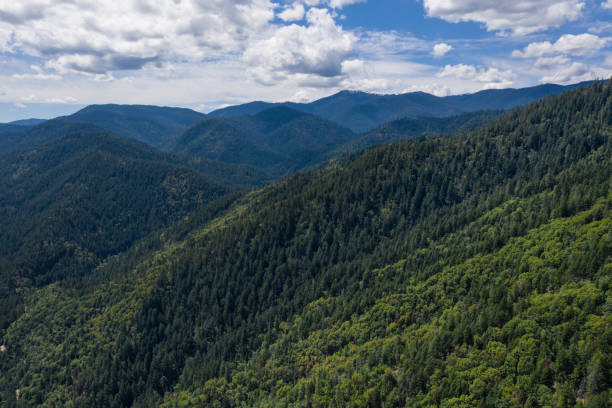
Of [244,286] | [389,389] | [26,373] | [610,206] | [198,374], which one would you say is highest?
[610,206]

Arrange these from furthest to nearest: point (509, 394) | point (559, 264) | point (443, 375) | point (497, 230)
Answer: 1. point (497, 230)
2. point (559, 264)
3. point (443, 375)
4. point (509, 394)

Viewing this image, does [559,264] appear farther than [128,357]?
No

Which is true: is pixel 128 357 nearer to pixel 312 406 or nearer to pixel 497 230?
pixel 312 406

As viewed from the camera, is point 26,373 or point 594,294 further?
point 26,373

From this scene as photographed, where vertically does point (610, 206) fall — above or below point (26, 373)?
above

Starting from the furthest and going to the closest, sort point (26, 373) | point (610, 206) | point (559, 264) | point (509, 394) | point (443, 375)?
1. point (26, 373)
2. point (610, 206)
3. point (559, 264)
4. point (443, 375)
5. point (509, 394)

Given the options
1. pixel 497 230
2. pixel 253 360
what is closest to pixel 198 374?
pixel 253 360

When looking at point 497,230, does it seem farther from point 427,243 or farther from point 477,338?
point 477,338

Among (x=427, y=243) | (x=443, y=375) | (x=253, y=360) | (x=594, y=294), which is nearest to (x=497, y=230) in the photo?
(x=427, y=243)

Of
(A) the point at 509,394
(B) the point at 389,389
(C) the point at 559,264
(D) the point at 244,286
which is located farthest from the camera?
(D) the point at 244,286
